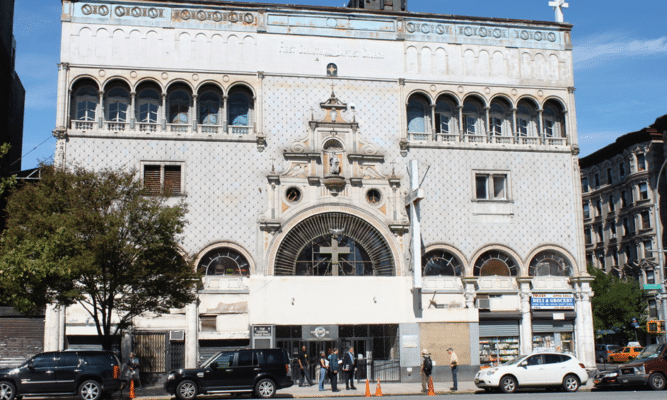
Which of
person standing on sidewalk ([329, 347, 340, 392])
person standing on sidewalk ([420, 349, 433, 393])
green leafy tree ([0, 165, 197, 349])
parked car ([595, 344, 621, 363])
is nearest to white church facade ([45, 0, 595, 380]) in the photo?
person standing on sidewalk ([329, 347, 340, 392])

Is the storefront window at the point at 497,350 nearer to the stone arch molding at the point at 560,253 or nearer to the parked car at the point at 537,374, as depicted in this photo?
the stone arch molding at the point at 560,253

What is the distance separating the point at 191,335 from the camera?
33719 millimetres

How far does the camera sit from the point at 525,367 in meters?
28.4

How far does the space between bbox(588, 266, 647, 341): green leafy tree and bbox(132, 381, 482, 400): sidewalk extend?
32.8 meters

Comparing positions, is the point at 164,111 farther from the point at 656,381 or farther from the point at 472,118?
the point at 656,381

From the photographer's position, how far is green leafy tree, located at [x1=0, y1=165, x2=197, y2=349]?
26.6 m

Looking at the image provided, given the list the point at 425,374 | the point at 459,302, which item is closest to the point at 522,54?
the point at 459,302

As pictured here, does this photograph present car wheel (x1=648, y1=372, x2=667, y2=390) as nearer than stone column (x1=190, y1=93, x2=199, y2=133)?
Yes

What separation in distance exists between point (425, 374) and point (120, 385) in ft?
39.2

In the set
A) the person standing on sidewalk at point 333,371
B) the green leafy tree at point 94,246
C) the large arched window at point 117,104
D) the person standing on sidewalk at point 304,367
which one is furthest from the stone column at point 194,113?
the person standing on sidewalk at point 333,371

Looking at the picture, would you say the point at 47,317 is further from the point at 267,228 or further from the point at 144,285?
the point at 267,228

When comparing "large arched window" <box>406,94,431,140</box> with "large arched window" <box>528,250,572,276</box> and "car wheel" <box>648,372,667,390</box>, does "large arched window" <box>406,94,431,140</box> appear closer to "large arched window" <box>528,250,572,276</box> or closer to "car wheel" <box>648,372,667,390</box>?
"large arched window" <box>528,250,572,276</box>

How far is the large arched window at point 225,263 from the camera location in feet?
115

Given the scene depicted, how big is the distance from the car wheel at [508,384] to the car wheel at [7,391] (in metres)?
17.6
